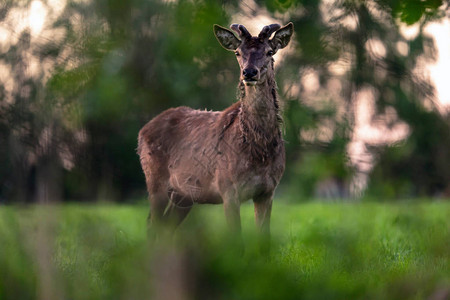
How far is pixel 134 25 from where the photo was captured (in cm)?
330

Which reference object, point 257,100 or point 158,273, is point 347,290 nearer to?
point 158,273

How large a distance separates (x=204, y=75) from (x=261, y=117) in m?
2.83

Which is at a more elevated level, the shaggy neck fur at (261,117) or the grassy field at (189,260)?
the shaggy neck fur at (261,117)

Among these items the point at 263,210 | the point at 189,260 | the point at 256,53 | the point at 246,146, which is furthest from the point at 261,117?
→ the point at 189,260

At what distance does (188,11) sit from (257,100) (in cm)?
343

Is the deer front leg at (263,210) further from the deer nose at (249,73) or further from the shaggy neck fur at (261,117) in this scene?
the deer nose at (249,73)

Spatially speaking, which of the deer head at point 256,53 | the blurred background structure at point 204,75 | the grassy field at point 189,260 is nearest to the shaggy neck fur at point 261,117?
the deer head at point 256,53

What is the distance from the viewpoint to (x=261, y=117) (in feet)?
20.9

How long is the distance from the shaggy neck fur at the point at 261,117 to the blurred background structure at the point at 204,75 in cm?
268

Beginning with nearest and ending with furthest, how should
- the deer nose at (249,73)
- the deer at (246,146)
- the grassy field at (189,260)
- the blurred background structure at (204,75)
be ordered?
1. the grassy field at (189,260)
2. the blurred background structure at (204,75)
3. the deer nose at (249,73)
4. the deer at (246,146)

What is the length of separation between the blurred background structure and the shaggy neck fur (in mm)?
2682

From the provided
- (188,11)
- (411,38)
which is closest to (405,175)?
(411,38)

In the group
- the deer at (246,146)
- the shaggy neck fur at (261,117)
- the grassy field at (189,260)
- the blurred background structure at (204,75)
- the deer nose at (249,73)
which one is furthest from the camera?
the shaggy neck fur at (261,117)

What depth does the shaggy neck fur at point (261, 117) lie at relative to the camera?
6.26 meters
